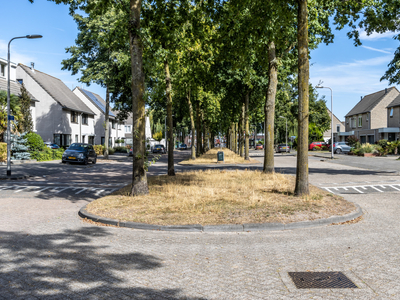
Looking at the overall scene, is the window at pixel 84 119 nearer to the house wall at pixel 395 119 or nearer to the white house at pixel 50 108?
the white house at pixel 50 108

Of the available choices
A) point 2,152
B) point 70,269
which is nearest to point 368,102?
point 2,152

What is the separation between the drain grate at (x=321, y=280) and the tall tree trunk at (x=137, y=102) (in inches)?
253

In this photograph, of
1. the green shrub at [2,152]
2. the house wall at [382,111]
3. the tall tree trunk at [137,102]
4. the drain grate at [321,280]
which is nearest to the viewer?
the drain grate at [321,280]

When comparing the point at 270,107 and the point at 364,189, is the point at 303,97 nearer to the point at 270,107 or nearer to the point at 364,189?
the point at 364,189

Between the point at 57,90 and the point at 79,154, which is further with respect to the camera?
the point at 57,90

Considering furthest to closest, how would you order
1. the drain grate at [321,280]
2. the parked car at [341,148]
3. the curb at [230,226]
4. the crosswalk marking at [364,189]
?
the parked car at [341,148]
the crosswalk marking at [364,189]
the curb at [230,226]
the drain grate at [321,280]

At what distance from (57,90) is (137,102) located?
39.2m

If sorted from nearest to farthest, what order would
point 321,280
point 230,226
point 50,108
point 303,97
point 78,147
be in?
point 321,280, point 230,226, point 303,97, point 78,147, point 50,108

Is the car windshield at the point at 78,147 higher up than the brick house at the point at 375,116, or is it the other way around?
the brick house at the point at 375,116

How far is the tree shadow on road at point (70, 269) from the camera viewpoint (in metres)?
3.80

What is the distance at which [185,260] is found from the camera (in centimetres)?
498

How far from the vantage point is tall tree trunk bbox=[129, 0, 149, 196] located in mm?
9844

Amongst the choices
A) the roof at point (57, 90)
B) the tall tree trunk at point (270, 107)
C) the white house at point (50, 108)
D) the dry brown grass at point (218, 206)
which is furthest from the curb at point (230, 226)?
the roof at point (57, 90)

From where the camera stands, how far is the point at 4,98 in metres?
26.7
